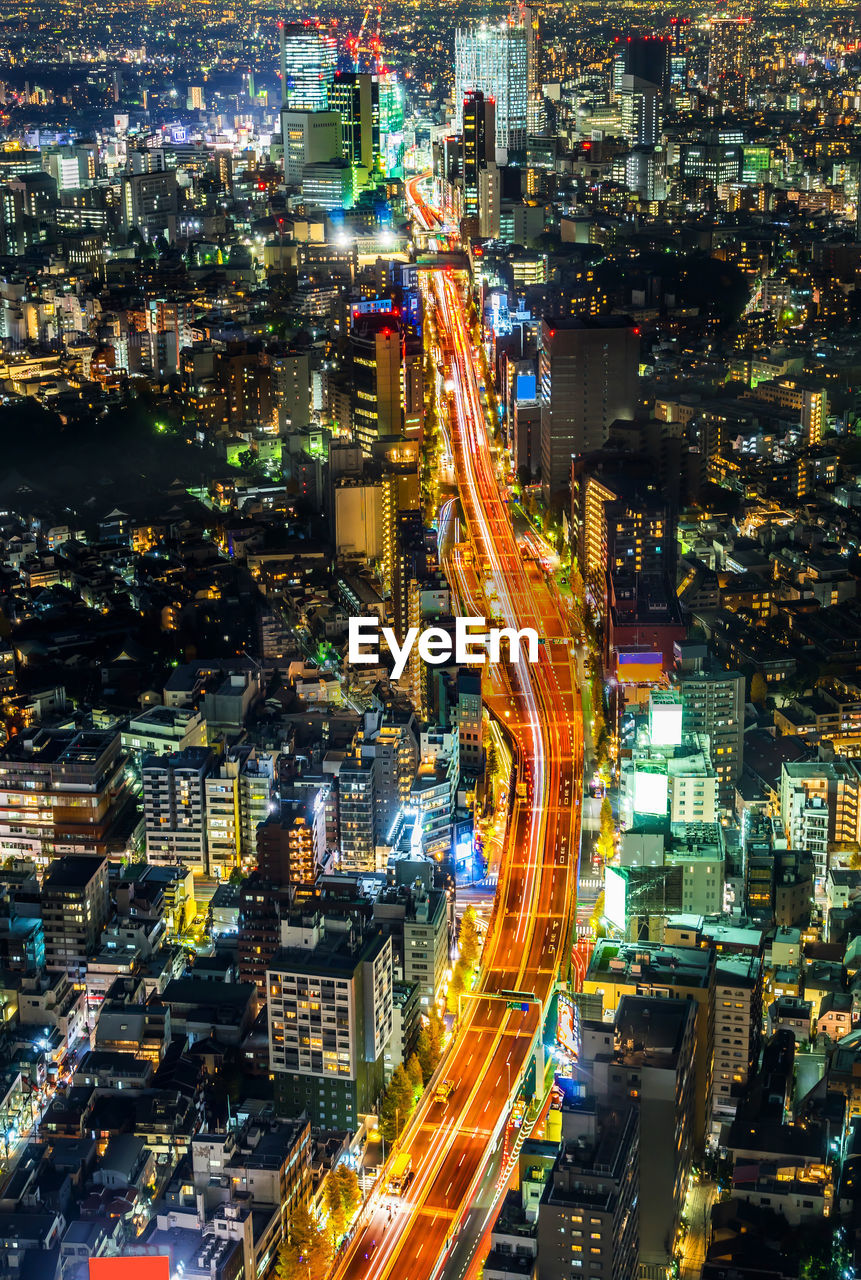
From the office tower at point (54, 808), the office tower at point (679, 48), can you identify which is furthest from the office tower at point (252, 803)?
the office tower at point (679, 48)

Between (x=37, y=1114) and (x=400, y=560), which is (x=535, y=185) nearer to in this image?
(x=400, y=560)

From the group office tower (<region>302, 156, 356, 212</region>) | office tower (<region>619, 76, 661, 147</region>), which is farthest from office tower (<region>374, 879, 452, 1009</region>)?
office tower (<region>619, 76, 661, 147</region>)

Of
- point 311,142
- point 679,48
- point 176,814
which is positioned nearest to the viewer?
point 176,814

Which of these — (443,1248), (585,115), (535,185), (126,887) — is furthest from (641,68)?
(443,1248)

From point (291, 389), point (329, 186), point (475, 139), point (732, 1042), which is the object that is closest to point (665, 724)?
point (732, 1042)

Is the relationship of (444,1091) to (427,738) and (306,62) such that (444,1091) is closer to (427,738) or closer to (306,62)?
(427,738)

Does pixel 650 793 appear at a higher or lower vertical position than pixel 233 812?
higher

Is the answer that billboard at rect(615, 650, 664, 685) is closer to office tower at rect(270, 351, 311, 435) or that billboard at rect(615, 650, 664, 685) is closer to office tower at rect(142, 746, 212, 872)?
office tower at rect(142, 746, 212, 872)
